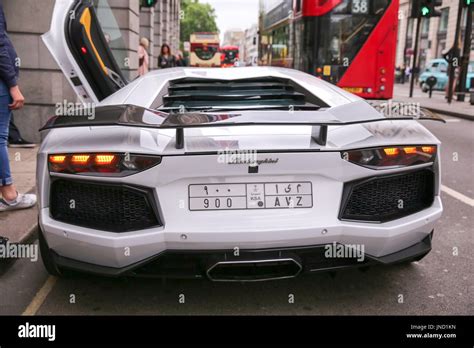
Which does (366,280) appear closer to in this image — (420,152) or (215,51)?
(420,152)

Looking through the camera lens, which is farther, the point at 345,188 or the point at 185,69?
the point at 185,69

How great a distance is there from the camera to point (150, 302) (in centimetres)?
309

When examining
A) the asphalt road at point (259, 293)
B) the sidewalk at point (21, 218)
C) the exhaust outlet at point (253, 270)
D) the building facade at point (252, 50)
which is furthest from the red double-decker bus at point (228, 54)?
the exhaust outlet at point (253, 270)

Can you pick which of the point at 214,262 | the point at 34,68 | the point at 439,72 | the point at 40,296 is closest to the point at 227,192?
the point at 214,262

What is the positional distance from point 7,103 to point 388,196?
3.26 metres

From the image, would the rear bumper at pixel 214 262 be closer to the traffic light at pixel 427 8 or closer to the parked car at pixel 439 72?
the traffic light at pixel 427 8

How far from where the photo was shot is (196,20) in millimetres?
97250

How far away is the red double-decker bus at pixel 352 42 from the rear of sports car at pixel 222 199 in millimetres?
10382

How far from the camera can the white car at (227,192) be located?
103 inches

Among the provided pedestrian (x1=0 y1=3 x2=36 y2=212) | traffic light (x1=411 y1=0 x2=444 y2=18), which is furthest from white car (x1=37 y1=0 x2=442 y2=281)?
traffic light (x1=411 y1=0 x2=444 y2=18)

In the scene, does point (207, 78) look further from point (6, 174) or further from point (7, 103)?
point (6, 174)

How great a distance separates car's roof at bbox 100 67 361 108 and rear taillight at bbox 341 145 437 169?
823 millimetres

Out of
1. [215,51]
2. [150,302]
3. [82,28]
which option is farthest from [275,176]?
[215,51]

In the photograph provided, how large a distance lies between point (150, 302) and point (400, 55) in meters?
61.8
